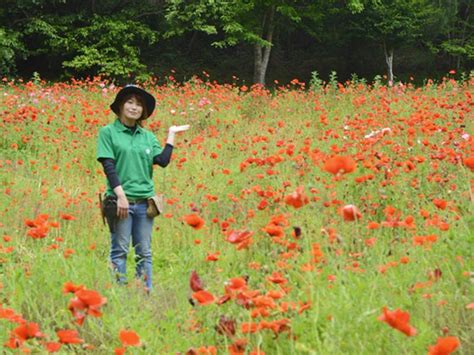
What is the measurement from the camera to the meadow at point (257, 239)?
2207 millimetres

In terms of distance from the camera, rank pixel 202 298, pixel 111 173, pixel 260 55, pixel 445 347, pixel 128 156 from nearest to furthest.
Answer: pixel 445 347
pixel 202 298
pixel 111 173
pixel 128 156
pixel 260 55

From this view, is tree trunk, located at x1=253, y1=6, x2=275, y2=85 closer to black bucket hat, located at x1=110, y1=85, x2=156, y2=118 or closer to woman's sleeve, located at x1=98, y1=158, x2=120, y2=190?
black bucket hat, located at x1=110, y1=85, x2=156, y2=118

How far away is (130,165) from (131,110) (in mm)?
376

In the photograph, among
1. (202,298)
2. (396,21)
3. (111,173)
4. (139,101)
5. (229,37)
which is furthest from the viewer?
(396,21)

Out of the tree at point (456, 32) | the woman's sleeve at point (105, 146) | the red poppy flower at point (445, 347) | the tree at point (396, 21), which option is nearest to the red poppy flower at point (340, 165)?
the red poppy flower at point (445, 347)

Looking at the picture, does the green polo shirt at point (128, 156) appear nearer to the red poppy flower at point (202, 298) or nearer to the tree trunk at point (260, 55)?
the red poppy flower at point (202, 298)

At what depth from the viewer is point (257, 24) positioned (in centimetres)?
1956

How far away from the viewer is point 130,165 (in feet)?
13.1

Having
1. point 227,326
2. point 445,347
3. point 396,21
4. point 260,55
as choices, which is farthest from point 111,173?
point 396,21

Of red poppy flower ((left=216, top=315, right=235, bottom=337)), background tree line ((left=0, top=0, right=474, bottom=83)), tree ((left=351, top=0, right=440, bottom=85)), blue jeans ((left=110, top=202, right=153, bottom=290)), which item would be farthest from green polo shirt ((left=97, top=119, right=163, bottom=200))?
tree ((left=351, top=0, right=440, bottom=85))

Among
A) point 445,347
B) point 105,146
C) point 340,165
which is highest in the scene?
point 340,165

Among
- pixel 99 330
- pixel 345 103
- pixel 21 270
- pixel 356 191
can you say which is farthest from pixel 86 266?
pixel 345 103

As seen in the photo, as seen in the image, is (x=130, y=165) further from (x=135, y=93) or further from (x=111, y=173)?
(x=135, y=93)

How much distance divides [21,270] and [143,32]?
680 inches
